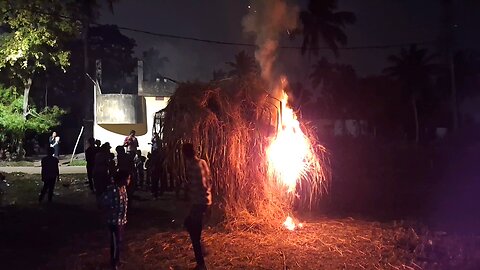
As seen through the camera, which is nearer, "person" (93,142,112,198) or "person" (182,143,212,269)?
"person" (182,143,212,269)

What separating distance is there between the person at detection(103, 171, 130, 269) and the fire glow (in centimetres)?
394

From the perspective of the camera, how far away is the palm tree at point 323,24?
35.4m

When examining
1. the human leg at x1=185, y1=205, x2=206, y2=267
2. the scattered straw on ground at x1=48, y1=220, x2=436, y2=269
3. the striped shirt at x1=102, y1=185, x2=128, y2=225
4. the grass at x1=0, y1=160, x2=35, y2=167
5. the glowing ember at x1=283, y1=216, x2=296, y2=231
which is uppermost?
the grass at x1=0, y1=160, x2=35, y2=167

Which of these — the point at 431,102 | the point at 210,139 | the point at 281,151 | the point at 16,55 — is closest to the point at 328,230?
the point at 281,151

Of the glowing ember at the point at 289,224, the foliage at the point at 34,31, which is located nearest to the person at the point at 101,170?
the glowing ember at the point at 289,224

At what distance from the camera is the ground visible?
7828 millimetres

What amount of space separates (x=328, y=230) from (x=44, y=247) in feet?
17.7

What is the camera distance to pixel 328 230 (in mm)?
10094

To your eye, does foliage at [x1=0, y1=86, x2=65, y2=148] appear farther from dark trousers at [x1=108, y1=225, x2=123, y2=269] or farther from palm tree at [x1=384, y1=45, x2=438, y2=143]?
palm tree at [x1=384, y1=45, x2=438, y2=143]

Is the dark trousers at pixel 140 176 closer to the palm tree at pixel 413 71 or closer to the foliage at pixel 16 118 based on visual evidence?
the foliage at pixel 16 118

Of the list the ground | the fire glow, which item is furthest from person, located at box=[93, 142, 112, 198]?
the fire glow

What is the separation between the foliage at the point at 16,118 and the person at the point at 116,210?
22017 mm

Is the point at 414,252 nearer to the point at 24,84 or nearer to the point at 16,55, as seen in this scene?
the point at 16,55

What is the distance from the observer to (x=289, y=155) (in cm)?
1066
